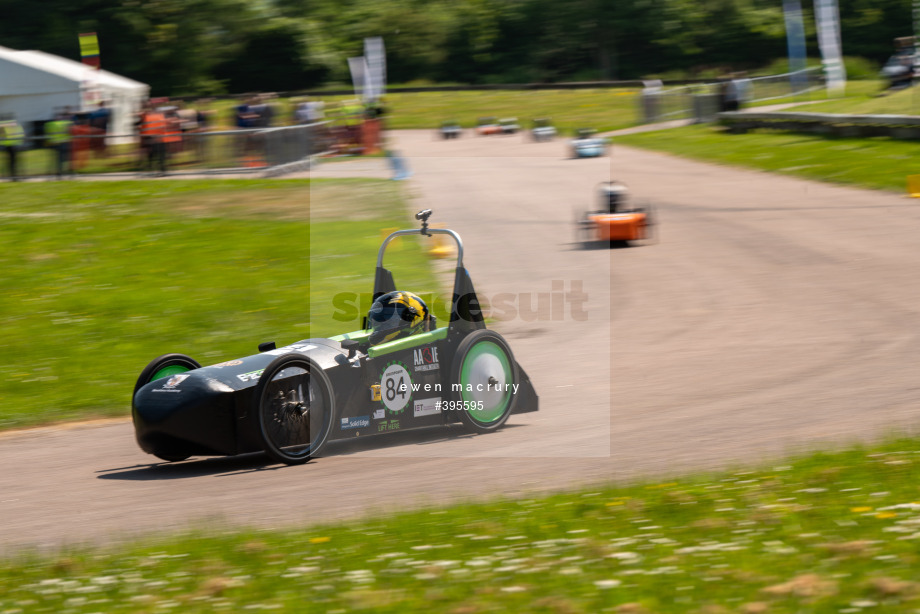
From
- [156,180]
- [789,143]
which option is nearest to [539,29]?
[789,143]

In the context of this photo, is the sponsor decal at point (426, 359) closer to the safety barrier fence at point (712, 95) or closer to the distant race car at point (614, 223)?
the distant race car at point (614, 223)

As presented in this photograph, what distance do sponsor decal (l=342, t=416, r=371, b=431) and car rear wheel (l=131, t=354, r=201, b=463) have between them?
4.27ft

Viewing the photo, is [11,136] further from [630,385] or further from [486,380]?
[486,380]

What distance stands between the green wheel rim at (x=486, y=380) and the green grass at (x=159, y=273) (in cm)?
443

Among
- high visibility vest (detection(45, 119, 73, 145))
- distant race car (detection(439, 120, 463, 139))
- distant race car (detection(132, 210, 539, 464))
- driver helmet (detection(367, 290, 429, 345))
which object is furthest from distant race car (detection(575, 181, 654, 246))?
distant race car (detection(439, 120, 463, 139))

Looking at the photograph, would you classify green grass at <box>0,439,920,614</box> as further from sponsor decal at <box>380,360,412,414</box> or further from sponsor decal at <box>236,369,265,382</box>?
sponsor decal at <box>380,360,412,414</box>

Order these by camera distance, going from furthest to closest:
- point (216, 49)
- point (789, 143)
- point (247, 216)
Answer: point (216, 49) < point (789, 143) < point (247, 216)

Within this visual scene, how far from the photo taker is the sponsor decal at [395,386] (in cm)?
882

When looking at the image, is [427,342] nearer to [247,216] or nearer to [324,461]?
[324,461]

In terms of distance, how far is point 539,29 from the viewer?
72.9m

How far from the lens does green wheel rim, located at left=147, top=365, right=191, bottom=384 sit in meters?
8.95

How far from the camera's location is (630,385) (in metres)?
10.9

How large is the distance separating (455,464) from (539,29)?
68.1 meters

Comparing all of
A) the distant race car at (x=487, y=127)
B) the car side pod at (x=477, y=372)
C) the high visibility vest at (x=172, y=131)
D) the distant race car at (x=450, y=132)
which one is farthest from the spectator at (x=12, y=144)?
the car side pod at (x=477, y=372)
